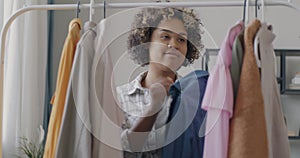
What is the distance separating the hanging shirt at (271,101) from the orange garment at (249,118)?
35mm

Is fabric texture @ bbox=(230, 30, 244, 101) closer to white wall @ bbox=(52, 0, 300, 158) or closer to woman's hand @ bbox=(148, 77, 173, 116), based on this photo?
woman's hand @ bbox=(148, 77, 173, 116)

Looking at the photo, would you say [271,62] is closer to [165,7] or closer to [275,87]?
[275,87]

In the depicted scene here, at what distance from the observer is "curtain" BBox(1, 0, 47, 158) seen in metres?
2.20

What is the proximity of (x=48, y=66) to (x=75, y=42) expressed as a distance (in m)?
1.57

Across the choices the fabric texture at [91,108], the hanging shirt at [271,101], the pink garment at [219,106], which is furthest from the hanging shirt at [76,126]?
the hanging shirt at [271,101]

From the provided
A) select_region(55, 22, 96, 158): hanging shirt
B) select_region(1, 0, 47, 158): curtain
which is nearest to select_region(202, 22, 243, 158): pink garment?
select_region(55, 22, 96, 158): hanging shirt

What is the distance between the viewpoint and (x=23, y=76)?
2.30 metres

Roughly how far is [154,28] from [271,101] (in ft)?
1.17

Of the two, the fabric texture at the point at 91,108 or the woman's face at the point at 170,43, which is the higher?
the woman's face at the point at 170,43

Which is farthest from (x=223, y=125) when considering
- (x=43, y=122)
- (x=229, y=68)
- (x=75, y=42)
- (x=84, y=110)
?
(x=43, y=122)

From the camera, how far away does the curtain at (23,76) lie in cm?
220

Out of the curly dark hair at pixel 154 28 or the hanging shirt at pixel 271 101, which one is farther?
the curly dark hair at pixel 154 28

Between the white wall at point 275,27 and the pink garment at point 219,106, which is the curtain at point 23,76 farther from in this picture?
the pink garment at point 219,106

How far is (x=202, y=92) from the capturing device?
3.88 ft
